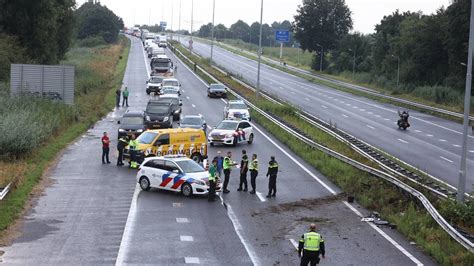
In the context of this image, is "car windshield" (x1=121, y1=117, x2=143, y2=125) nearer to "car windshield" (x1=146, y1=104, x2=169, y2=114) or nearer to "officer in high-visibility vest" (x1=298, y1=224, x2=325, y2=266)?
"car windshield" (x1=146, y1=104, x2=169, y2=114)

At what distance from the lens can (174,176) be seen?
85.4ft

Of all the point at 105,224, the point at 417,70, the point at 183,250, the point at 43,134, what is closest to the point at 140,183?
the point at 105,224

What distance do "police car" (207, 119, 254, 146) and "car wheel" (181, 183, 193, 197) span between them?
13196 millimetres

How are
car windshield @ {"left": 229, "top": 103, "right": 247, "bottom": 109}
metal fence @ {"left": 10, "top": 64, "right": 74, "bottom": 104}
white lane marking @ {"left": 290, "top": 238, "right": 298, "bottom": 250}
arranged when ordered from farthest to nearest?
car windshield @ {"left": 229, "top": 103, "right": 247, "bottom": 109} < metal fence @ {"left": 10, "top": 64, "right": 74, "bottom": 104} < white lane marking @ {"left": 290, "top": 238, "right": 298, "bottom": 250}

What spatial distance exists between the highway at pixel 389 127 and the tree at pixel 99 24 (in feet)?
254

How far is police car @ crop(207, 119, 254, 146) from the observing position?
39.1m

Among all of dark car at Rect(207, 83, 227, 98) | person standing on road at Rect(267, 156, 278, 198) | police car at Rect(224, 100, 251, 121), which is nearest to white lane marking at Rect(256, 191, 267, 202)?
Answer: person standing on road at Rect(267, 156, 278, 198)

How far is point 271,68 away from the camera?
408ft

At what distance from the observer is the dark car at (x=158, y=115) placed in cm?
4362

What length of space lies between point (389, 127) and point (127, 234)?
121 feet

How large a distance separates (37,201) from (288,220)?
8626 mm

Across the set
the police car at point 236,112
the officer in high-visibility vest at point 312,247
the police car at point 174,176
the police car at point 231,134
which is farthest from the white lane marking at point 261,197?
the police car at point 236,112

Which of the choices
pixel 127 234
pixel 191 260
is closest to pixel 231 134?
pixel 127 234

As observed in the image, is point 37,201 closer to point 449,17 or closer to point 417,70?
point 449,17
